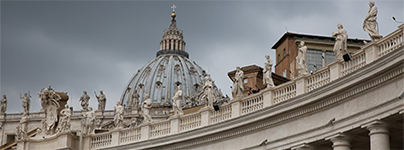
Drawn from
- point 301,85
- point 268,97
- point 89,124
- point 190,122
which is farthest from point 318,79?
point 89,124

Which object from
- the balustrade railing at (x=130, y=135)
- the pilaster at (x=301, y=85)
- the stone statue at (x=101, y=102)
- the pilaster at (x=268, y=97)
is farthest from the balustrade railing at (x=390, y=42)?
the stone statue at (x=101, y=102)

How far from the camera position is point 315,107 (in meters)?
39.5

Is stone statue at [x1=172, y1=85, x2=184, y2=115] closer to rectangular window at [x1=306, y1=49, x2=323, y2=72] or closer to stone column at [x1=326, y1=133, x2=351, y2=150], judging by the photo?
stone column at [x1=326, y1=133, x2=351, y2=150]

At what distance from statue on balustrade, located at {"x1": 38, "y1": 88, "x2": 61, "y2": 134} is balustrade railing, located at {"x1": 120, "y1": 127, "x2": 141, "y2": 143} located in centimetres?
618

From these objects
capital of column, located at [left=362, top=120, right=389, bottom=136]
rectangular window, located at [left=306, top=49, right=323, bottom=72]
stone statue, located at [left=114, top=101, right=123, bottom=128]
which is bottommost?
capital of column, located at [left=362, top=120, right=389, bottom=136]

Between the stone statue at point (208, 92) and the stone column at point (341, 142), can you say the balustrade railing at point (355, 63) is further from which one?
the stone statue at point (208, 92)

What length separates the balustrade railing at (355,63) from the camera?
37844 millimetres

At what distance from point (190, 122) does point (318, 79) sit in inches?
379

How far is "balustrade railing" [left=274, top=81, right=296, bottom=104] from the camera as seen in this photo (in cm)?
4188

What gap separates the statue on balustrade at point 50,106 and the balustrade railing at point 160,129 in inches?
332

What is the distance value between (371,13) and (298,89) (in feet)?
16.3

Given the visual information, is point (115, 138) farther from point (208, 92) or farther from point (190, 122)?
point (208, 92)

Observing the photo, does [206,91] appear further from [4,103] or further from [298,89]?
[4,103]

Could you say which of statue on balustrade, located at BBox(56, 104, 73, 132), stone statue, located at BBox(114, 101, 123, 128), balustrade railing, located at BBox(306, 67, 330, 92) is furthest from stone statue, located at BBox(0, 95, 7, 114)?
balustrade railing, located at BBox(306, 67, 330, 92)
